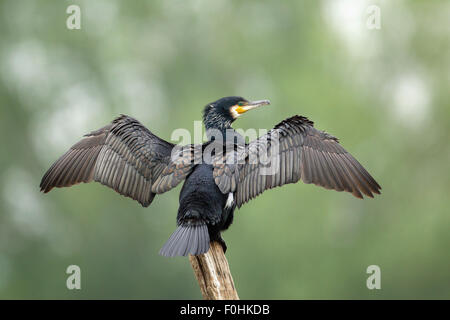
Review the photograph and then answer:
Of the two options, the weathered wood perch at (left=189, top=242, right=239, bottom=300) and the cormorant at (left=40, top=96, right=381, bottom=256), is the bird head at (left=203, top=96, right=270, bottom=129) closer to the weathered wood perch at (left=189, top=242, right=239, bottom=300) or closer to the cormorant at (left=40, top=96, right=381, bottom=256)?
the cormorant at (left=40, top=96, right=381, bottom=256)

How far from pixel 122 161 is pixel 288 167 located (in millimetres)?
2264

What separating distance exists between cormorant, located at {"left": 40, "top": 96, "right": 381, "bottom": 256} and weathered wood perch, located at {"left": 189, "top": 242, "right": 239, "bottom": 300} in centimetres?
32

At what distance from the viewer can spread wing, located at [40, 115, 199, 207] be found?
28.0ft

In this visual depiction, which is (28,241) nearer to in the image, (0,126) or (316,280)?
(0,126)

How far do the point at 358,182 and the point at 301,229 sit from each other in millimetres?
15849

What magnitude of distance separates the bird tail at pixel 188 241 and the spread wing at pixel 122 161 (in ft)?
3.72

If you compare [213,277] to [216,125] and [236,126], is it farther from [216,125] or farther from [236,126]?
[236,126]

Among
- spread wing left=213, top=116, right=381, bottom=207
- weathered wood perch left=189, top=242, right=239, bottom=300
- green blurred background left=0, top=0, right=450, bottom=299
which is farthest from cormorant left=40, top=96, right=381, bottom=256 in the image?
green blurred background left=0, top=0, right=450, bottom=299

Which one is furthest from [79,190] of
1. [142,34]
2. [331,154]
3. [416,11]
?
[331,154]

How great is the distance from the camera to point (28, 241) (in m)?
23.8

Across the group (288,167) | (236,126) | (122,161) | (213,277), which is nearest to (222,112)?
(288,167)

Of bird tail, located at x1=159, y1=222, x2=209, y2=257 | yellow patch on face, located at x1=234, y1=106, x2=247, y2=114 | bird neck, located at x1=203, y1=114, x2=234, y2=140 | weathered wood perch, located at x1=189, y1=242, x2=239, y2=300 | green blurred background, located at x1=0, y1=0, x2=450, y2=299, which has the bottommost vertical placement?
weathered wood perch, located at x1=189, y1=242, x2=239, y2=300

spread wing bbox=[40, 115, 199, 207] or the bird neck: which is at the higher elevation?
the bird neck

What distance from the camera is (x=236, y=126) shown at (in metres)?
22.6
